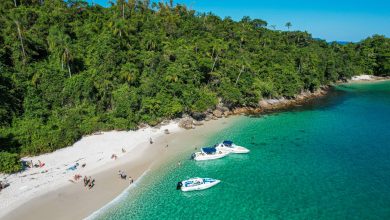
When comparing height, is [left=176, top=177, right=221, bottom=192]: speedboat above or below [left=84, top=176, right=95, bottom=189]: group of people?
below

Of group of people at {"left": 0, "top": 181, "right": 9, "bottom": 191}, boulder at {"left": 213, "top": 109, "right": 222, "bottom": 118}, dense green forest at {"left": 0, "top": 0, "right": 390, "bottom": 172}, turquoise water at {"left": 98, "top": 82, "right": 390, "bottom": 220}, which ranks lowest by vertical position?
turquoise water at {"left": 98, "top": 82, "right": 390, "bottom": 220}

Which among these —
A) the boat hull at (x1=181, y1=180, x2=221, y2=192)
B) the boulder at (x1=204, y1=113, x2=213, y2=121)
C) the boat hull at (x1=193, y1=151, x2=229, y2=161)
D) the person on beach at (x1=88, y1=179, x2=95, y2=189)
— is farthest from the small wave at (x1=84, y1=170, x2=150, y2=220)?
the boulder at (x1=204, y1=113, x2=213, y2=121)

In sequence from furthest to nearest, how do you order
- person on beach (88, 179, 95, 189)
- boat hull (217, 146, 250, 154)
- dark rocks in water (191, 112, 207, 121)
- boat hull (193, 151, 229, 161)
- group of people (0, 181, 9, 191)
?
dark rocks in water (191, 112, 207, 121)
boat hull (217, 146, 250, 154)
boat hull (193, 151, 229, 161)
person on beach (88, 179, 95, 189)
group of people (0, 181, 9, 191)

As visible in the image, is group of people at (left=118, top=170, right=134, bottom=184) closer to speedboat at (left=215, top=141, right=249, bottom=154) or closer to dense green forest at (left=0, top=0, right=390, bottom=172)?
dense green forest at (left=0, top=0, right=390, bottom=172)

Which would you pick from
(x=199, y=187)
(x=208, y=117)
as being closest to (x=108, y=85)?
(x=208, y=117)

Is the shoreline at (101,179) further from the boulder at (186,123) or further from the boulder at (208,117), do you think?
the boulder at (208,117)
